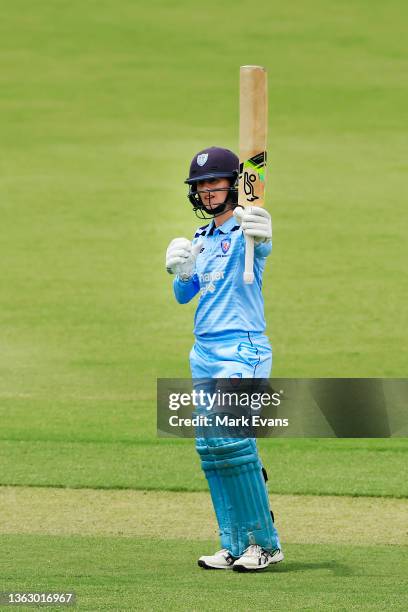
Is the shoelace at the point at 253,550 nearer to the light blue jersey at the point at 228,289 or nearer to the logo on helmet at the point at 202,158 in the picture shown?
the light blue jersey at the point at 228,289

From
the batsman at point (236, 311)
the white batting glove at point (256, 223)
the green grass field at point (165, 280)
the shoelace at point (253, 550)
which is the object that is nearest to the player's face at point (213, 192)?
the batsman at point (236, 311)

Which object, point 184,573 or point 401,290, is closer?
point 184,573

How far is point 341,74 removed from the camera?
23156 millimetres

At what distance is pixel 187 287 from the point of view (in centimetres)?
648

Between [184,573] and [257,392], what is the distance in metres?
0.89

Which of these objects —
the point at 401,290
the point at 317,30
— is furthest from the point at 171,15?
the point at 401,290

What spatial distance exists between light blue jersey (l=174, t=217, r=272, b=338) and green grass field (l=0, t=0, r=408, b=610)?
1143 millimetres

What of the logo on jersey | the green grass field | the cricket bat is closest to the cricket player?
the logo on jersey

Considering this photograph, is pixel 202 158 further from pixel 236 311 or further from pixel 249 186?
pixel 236 311

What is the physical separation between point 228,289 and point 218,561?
4.17 ft

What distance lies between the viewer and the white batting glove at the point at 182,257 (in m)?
6.29

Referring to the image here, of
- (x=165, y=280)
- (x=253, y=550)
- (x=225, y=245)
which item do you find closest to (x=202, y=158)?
(x=225, y=245)

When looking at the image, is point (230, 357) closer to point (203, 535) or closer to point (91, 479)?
point (203, 535)

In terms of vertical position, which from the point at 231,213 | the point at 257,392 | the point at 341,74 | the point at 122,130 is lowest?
the point at 257,392
